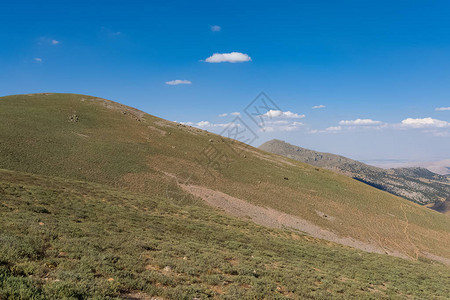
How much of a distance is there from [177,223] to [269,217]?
20114mm

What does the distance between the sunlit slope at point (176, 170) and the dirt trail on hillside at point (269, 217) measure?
Result: 2008 mm

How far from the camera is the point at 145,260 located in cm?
1245

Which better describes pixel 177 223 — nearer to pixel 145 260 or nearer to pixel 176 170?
pixel 145 260

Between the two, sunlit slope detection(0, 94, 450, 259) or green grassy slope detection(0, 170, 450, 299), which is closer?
green grassy slope detection(0, 170, 450, 299)

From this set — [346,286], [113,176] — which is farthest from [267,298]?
[113,176]

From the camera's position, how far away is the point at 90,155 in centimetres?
4575

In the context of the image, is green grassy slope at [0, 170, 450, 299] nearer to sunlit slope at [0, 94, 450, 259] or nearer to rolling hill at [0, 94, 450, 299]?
rolling hill at [0, 94, 450, 299]

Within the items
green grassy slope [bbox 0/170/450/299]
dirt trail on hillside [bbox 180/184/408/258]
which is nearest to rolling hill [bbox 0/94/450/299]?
green grassy slope [bbox 0/170/450/299]

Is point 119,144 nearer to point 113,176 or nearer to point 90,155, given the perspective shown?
point 90,155

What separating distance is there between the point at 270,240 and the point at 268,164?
47.6 metres

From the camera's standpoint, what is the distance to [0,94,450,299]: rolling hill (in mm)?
10445

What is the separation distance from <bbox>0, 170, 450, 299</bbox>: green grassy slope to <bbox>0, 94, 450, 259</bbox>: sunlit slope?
14141mm

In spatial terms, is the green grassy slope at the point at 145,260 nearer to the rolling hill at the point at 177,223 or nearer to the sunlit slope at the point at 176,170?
the rolling hill at the point at 177,223

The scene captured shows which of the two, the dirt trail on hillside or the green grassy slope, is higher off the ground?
the green grassy slope
